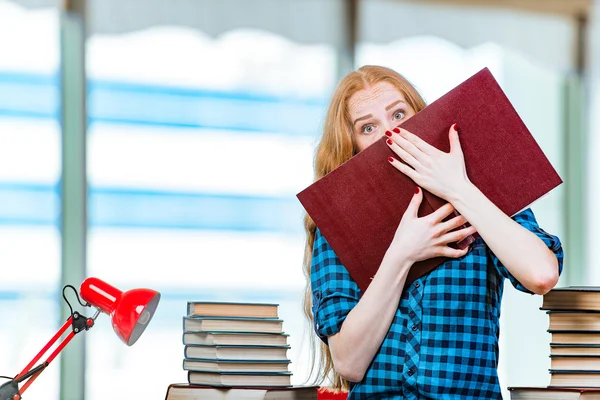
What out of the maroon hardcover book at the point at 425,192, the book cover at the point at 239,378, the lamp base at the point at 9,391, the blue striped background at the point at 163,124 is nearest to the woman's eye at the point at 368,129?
the maroon hardcover book at the point at 425,192

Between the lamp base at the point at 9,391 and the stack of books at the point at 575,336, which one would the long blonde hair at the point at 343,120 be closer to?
the stack of books at the point at 575,336

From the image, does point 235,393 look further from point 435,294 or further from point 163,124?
point 163,124

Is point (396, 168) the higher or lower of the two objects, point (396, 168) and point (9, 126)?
the lower

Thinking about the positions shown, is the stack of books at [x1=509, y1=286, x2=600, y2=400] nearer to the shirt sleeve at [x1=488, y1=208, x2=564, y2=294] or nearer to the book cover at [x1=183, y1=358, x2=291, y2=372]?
the shirt sleeve at [x1=488, y1=208, x2=564, y2=294]

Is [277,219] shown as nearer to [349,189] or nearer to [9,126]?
[9,126]

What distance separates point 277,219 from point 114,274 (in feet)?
2.56

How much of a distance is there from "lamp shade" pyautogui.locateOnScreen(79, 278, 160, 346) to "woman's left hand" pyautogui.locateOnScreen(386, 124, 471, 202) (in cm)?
55

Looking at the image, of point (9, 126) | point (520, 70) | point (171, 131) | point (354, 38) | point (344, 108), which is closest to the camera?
point (344, 108)

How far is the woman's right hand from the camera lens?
1.39 meters

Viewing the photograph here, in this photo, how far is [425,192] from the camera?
1417 millimetres

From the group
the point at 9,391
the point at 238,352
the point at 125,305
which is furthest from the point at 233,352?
the point at 9,391

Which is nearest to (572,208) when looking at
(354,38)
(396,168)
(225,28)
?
(354,38)

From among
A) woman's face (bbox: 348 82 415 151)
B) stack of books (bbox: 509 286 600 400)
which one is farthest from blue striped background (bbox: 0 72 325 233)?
stack of books (bbox: 509 286 600 400)

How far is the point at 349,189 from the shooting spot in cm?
144
